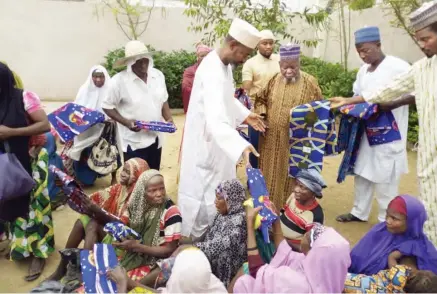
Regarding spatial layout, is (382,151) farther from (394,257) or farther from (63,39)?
(63,39)

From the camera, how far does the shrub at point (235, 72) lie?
29.7ft

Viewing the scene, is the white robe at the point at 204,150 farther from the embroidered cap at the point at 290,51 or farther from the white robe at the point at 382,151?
the white robe at the point at 382,151

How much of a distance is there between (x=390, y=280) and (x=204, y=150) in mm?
1478

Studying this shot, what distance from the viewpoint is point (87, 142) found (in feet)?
16.7

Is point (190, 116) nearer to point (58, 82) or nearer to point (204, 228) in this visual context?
point (204, 228)

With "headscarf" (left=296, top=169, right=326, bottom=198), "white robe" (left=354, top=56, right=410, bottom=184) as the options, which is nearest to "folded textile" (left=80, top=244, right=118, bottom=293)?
"headscarf" (left=296, top=169, right=326, bottom=198)

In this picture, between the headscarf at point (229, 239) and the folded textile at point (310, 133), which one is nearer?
the headscarf at point (229, 239)

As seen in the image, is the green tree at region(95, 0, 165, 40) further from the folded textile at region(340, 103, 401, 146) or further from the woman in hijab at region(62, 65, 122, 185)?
the folded textile at region(340, 103, 401, 146)

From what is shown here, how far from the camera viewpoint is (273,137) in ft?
13.9

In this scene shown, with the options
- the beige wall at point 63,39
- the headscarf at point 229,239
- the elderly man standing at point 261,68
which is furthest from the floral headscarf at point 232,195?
the beige wall at point 63,39

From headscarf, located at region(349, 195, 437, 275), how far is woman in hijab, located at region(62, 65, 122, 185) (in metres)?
2.97

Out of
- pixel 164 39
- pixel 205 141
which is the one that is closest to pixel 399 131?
pixel 205 141

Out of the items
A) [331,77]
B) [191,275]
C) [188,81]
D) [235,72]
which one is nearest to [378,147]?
[188,81]

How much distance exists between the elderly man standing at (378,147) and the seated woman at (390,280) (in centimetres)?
163
